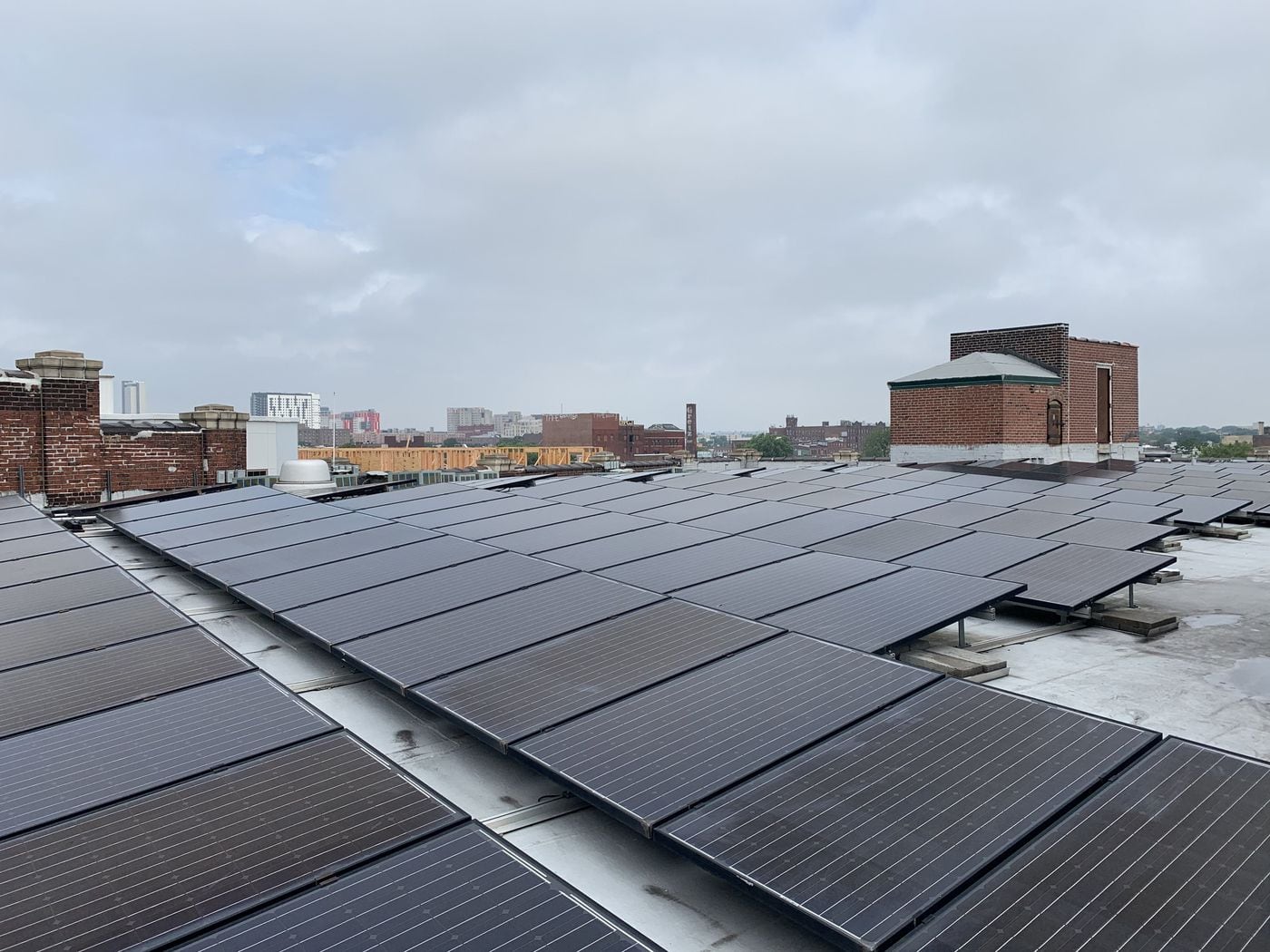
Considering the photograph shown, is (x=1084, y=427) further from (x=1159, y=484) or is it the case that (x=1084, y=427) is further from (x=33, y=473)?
(x=33, y=473)

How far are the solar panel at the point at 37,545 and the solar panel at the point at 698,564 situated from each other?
8264mm

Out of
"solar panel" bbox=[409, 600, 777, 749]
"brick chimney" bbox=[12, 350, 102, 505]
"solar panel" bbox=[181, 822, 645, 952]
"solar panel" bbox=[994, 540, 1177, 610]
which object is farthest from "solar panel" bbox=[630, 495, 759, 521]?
"brick chimney" bbox=[12, 350, 102, 505]

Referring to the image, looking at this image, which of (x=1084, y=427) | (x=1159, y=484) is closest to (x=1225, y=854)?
(x=1159, y=484)

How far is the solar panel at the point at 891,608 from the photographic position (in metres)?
6.91

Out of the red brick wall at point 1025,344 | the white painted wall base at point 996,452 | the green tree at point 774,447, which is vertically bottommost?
the green tree at point 774,447

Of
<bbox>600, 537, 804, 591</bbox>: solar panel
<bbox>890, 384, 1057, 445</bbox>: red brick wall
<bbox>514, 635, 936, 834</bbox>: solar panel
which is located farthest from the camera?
<bbox>890, 384, 1057, 445</bbox>: red brick wall

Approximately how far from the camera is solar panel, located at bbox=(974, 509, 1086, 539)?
12.9m

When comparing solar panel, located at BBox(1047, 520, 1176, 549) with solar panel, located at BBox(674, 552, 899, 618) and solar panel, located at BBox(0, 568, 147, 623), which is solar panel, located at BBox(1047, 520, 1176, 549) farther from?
solar panel, located at BBox(0, 568, 147, 623)

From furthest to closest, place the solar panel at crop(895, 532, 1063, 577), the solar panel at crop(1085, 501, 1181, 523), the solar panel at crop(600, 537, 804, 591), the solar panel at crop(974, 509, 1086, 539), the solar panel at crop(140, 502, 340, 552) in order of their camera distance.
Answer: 1. the solar panel at crop(1085, 501, 1181, 523)
2. the solar panel at crop(974, 509, 1086, 539)
3. the solar panel at crop(140, 502, 340, 552)
4. the solar panel at crop(895, 532, 1063, 577)
5. the solar panel at crop(600, 537, 804, 591)

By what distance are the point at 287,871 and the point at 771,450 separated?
166550 millimetres

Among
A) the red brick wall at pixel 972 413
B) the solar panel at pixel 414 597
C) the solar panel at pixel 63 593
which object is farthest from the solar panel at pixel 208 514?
the red brick wall at pixel 972 413

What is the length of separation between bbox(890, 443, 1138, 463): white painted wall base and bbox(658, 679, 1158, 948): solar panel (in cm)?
3224

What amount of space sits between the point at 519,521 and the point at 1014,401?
27.2m

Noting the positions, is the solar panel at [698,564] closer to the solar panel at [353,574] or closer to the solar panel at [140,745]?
the solar panel at [353,574]
